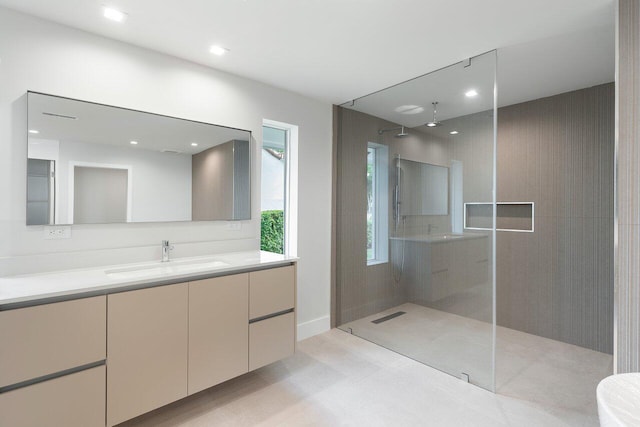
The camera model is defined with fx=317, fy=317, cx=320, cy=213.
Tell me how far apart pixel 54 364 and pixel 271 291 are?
129 cm

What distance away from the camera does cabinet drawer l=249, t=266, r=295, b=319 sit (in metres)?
2.33

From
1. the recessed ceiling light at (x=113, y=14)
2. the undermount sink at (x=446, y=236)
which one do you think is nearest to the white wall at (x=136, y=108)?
the recessed ceiling light at (x=113, y=14)

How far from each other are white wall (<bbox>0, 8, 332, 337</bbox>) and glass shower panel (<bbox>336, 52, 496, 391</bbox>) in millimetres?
353

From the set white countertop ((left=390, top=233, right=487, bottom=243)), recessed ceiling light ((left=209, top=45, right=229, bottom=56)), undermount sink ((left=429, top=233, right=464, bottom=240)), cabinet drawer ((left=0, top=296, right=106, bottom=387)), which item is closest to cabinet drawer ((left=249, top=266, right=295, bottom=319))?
cabinet drawer ((left=0, top=296, right=106, bottom=387))

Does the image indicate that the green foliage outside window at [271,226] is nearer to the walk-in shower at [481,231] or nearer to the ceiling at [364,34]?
the walk-in shower at [481,231]

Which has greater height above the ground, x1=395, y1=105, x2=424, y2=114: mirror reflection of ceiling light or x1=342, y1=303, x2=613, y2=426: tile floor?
x1=395, y1=105, x2=424, y2=114: mirror reflection of ceiling light

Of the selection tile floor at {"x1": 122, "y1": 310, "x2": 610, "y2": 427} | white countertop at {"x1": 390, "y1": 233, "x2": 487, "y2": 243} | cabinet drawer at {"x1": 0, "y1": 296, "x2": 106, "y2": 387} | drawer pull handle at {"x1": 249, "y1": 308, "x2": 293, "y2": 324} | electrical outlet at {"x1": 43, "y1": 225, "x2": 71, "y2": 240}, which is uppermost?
electrical outlet at {"x1": 43, "y1": 225, "x2": 71, "y2": 240}

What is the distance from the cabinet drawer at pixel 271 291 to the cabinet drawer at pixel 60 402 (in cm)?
96

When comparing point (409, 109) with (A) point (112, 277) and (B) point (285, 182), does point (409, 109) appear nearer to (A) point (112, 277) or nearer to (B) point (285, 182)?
(B) point (285, 182)

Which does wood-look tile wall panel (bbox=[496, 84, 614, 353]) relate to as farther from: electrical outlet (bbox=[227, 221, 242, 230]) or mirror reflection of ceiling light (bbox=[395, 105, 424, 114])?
electrical outlet (bbox=[227, 221, 242, 230])

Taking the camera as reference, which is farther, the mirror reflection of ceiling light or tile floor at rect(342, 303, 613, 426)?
the mirror reflection of ceiling light

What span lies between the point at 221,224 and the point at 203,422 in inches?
57.2

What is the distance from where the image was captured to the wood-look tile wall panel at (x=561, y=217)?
9.50 ft

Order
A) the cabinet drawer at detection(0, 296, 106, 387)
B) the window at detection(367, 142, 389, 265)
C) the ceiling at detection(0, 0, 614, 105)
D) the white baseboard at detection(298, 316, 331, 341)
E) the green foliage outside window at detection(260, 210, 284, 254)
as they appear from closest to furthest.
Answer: the cabinet drawer at detection(0, 296, 106, 387)
the ceiling at detection(0, 0, 614, 105)
the window at detection(367, 142, 389, 265)
the white baseboard at detection(298, 316, 331, 341)
the green foliage outside window at detection(260, 210, 284, 254)
